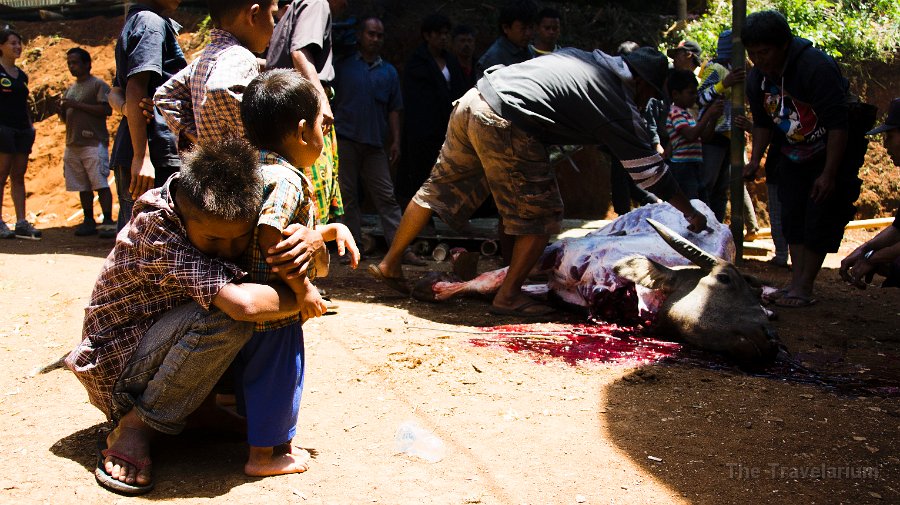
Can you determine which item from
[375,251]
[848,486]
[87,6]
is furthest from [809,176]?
[87,6]

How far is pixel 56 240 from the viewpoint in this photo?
897 cm

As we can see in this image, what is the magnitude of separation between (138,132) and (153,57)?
1.19ft

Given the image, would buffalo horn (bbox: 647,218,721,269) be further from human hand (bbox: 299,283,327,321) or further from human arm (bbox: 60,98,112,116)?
human arm (bbox: 60,98,112,116)

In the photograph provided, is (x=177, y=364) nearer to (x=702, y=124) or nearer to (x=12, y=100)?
(x=702, y=124)

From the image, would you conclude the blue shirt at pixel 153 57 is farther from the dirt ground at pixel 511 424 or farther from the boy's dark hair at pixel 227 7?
the dirt ground at pixel 511 424

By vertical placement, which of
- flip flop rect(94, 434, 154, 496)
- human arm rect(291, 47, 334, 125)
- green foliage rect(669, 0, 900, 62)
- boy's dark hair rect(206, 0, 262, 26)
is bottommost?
flip flop rect(94, 434, 154, 496)

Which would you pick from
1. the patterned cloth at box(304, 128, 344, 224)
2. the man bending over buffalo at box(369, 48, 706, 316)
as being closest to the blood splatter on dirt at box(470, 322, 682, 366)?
the man bending over buffalo at box(369, 48, 706, 316)

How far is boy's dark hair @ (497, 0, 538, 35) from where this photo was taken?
23.0 feet

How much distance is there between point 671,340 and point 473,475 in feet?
7.06

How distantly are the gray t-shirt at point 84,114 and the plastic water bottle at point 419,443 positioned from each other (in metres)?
7.31

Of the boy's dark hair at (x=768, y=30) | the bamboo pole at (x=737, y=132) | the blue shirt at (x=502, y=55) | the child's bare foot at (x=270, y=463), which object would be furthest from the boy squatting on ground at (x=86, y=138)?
the child's bare foot at (x=270, y=463)

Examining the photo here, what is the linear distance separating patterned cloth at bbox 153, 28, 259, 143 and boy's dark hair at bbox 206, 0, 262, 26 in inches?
2.7

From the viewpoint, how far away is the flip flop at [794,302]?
18.8 feet

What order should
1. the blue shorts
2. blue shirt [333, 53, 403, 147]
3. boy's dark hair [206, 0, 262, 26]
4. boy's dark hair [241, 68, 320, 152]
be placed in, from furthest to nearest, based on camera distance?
blue shirt [333, 53, 403, 147]
boy's dark hair [206, 0, 262, 26]
boy's dark hair [241, 68, 320, 152]
the blue shorts
